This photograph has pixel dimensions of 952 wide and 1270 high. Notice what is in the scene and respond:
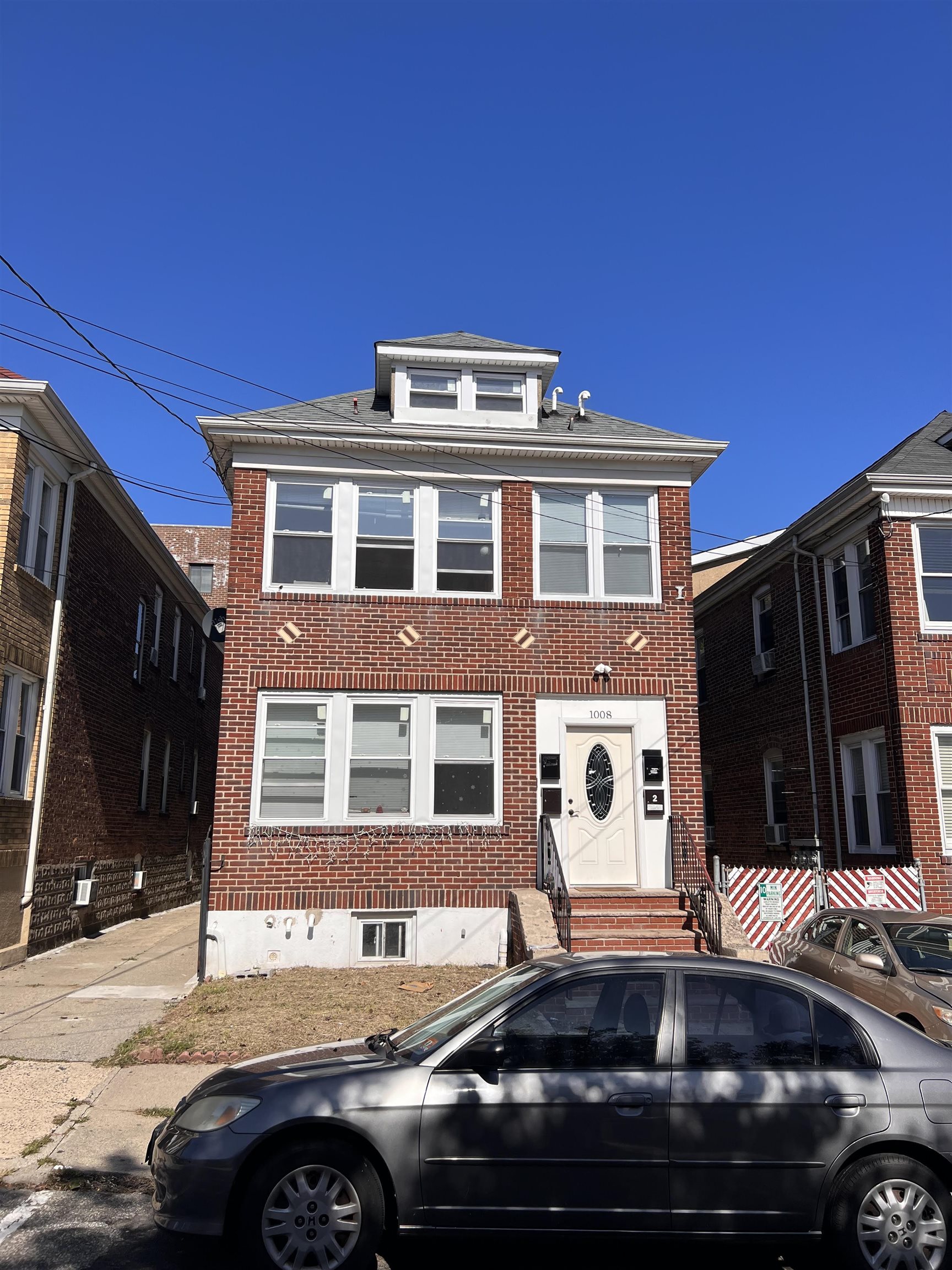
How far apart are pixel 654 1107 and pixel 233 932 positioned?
8.49 meters

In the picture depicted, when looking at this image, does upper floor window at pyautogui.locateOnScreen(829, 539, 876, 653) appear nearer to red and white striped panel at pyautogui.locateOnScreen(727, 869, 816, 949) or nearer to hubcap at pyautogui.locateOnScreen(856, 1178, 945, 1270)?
red and white striped panel at pyautogui.locateOnScreen(727, 869, 816, 949)

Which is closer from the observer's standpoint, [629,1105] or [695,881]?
[629,1105]

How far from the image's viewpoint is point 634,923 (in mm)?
11281

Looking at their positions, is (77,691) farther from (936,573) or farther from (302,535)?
(936,573)

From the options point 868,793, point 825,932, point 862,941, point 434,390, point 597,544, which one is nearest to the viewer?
point 862,941

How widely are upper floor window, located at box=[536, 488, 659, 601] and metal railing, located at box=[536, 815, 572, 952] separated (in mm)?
3290

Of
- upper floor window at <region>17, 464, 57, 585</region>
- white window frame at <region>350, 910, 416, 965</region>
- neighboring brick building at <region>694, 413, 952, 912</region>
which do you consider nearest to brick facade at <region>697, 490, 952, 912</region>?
neighboring brick building at <region>694, 413, 952, 912</region>

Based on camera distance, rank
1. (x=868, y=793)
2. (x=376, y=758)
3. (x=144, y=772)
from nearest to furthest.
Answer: (x=376, y=758), (x=868, y=793), (x=144, y=772)

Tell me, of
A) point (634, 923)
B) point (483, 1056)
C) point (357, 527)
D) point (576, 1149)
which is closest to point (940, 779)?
point (634, 923)

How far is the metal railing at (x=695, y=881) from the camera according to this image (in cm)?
1070

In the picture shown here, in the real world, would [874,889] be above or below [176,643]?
below

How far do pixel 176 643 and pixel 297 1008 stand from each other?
46.4 feet

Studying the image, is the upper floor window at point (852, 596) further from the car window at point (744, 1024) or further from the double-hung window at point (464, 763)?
the car window at point (744, 1024)

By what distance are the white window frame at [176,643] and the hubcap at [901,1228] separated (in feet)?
65.1
